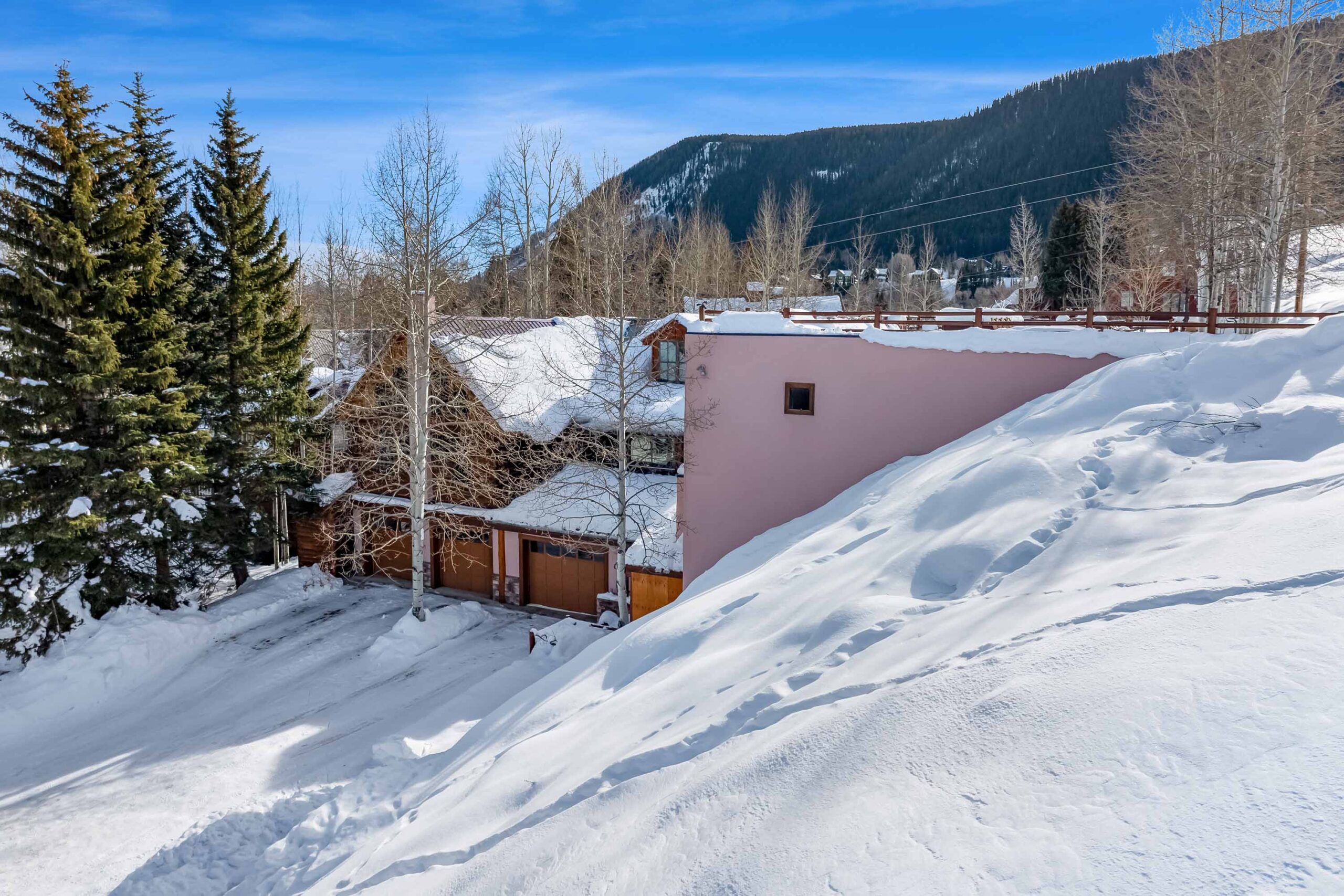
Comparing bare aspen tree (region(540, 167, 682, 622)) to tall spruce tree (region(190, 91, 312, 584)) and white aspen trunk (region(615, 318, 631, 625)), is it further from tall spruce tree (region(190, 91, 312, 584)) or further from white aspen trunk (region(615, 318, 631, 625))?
tall spruce tree (region(190, 91, 312, 584))

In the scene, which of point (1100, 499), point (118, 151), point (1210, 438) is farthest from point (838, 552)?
point (118, 151)

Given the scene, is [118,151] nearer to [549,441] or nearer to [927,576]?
[549,441]

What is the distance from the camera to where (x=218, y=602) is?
18.5 metres

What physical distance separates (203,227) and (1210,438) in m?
20.7

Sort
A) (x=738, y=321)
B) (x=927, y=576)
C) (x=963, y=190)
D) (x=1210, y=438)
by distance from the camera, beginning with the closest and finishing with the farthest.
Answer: (x=927, y=576)
(x=1210, y=438)
(x=738, y=321)
(x=963, y=190)

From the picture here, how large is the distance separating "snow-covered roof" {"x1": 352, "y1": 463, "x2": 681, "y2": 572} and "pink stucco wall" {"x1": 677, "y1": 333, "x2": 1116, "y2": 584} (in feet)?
4.19

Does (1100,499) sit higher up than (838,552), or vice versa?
(1100,499)

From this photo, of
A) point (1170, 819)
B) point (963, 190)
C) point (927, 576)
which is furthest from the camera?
point (963, 190)

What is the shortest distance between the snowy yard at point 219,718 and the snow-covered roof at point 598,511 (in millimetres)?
2269

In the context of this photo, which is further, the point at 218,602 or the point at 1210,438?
the point at 218,602

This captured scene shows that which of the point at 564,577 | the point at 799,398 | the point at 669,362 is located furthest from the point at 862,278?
the point at 799,398

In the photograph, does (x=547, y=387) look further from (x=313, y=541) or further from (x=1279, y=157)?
(x=1279, y=157)

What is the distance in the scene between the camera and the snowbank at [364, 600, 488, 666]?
1562 centimetres

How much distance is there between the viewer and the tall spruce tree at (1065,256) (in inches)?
1419
